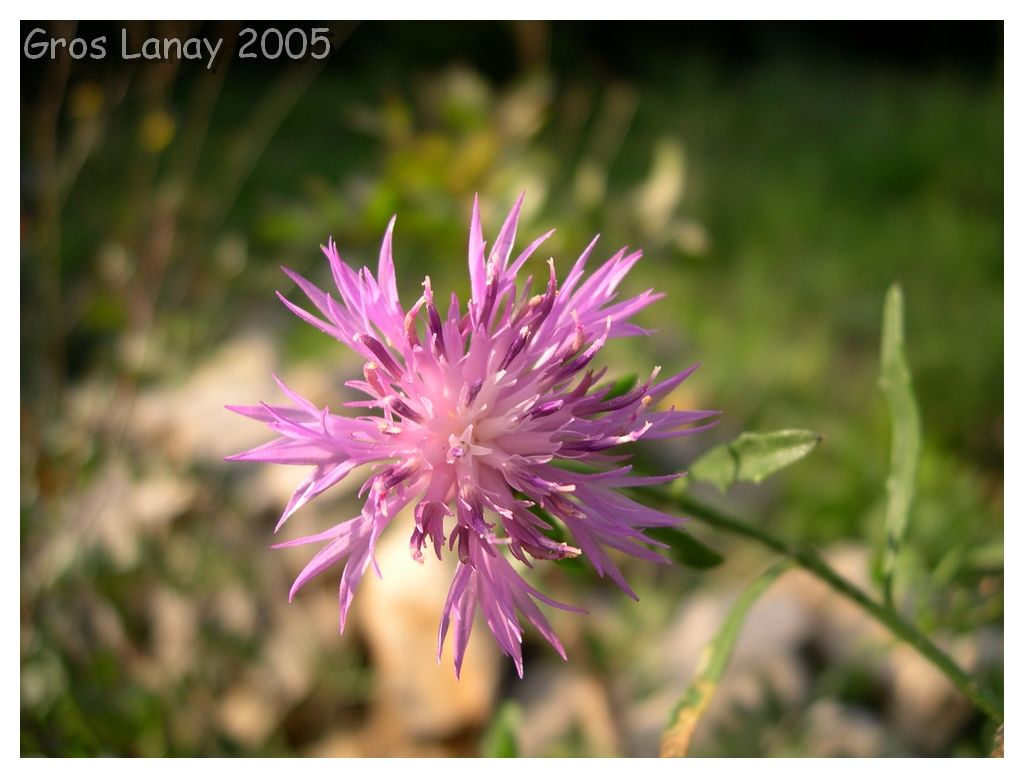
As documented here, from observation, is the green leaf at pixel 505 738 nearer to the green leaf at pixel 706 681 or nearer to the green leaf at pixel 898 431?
the green leaf at pixel 706 681

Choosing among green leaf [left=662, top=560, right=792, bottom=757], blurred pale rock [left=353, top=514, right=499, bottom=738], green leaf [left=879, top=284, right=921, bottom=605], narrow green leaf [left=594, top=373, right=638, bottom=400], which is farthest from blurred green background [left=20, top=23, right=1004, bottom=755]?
narrow green leaf [left=594, top=373, right=638, bottom=400]

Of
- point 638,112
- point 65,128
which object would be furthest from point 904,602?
point 65,128

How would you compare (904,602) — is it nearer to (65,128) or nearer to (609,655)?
(609,655)

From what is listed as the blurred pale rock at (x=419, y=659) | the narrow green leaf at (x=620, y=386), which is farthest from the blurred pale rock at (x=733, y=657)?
the narrow green leaf at (x=620, y=386)

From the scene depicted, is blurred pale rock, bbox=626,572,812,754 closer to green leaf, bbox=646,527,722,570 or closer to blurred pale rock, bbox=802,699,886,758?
blurred pale rock, bbox=802,699,886,758

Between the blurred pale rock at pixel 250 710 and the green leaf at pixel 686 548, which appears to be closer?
the green leaf at pixel 686 548
